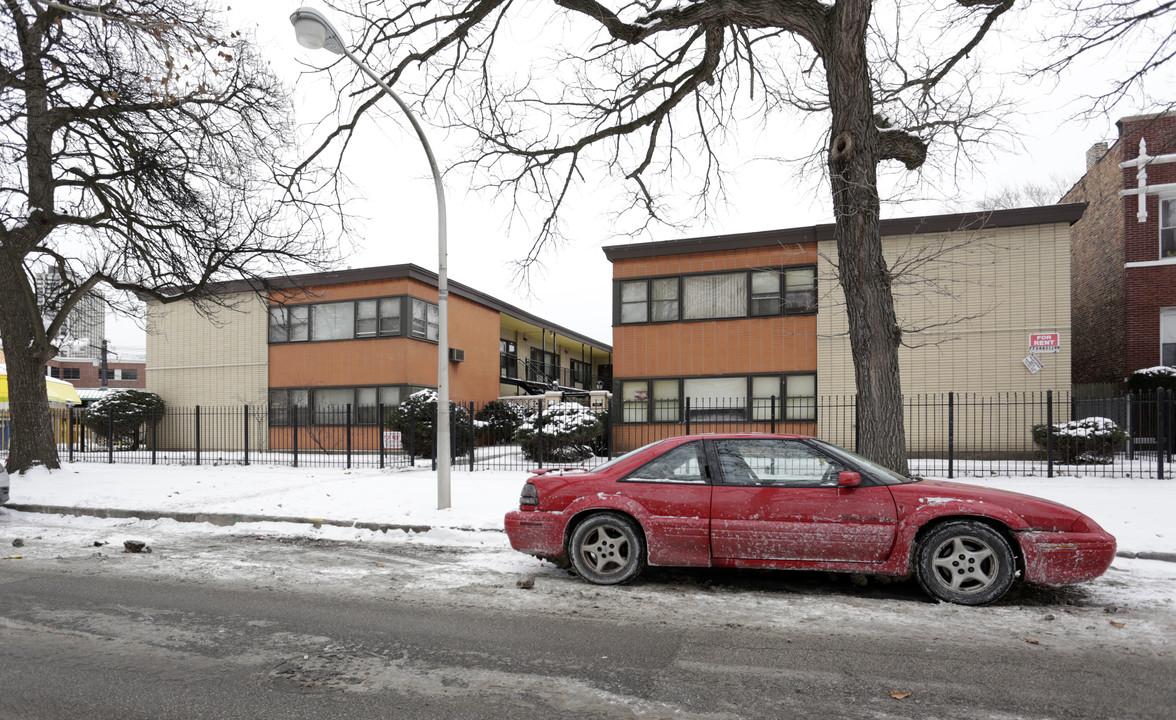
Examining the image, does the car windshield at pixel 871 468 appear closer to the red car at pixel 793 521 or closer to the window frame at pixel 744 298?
the red car at pixel 793 521

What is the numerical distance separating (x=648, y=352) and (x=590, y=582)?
1482 cm

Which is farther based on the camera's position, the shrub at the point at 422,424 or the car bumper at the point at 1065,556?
the shrub at the point at 422,424

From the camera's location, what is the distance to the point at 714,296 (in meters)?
20.5

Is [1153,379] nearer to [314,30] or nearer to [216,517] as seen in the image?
[314,30]

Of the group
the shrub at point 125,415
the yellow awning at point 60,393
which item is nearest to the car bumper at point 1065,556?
the shrub at point 125,415

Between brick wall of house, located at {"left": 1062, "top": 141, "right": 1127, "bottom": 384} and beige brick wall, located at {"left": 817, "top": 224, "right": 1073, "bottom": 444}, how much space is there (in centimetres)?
296

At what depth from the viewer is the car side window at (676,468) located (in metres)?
6.38

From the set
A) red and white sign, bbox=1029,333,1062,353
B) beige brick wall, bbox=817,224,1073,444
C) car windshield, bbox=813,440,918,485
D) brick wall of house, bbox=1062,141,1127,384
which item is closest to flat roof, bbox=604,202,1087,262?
beige brick wall, bbox=817,224,1073,444

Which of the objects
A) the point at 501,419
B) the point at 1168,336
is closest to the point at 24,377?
the point at 501,419

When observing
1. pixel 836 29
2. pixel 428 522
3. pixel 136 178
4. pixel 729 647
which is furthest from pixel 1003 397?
pixel 136 178

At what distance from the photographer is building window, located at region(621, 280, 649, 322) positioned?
2112 cm

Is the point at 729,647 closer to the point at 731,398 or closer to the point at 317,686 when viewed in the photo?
the point at 317,686

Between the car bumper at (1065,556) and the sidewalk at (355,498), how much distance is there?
2444 millimetres

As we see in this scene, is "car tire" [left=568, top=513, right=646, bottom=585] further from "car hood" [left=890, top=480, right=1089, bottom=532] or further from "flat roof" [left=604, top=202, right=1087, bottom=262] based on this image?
"flat roof" [left=604, top=202, right=1087, bottom=262]
